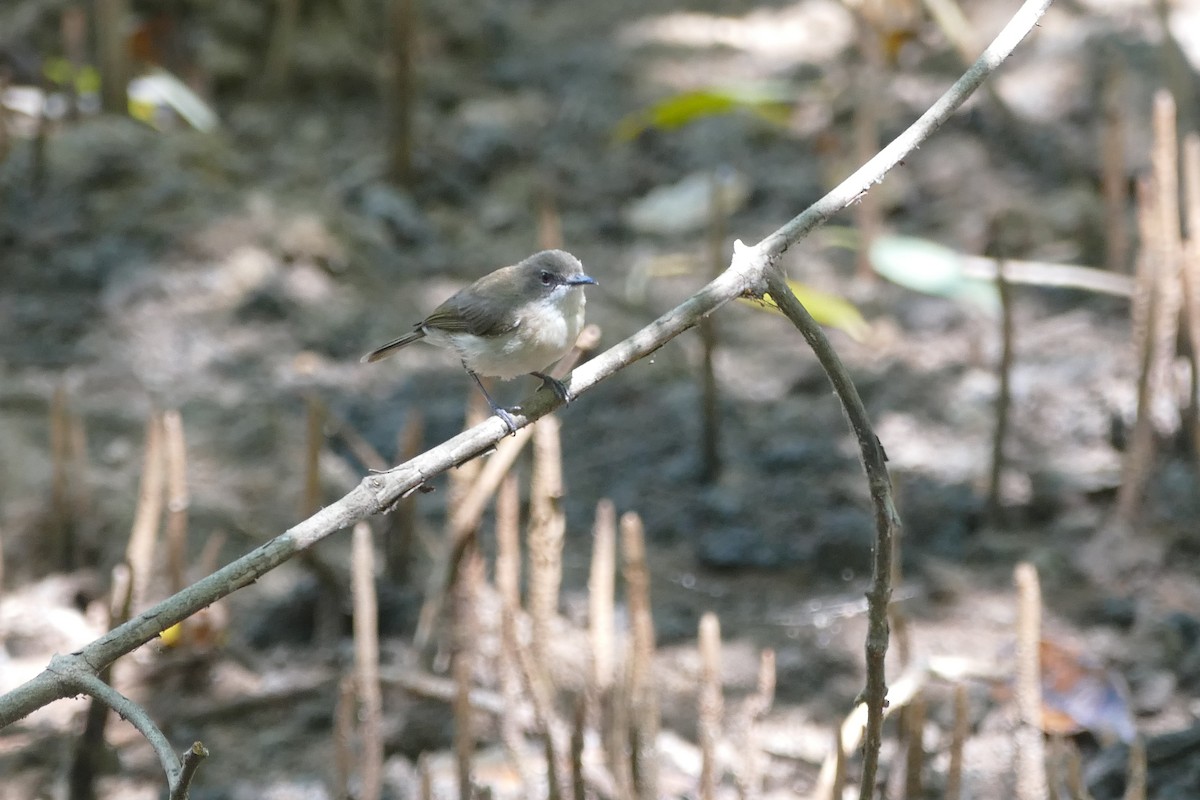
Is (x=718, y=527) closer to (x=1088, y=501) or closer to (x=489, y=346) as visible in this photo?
(x=1088, y=501)

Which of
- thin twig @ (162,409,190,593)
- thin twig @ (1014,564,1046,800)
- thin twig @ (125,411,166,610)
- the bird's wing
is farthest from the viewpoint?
thin twig @ (162,409,190,593)

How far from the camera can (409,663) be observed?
397 cm

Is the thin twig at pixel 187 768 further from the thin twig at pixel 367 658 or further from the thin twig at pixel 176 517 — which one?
the thin twig at pixel 176 517

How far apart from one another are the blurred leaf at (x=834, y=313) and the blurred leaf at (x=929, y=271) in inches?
10.3

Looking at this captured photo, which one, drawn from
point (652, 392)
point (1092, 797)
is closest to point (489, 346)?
point (1092, 797)

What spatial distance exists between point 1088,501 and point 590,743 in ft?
7.14

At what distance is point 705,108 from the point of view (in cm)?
698

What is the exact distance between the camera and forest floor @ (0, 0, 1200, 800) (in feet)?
12.8

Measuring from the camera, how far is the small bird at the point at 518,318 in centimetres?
309

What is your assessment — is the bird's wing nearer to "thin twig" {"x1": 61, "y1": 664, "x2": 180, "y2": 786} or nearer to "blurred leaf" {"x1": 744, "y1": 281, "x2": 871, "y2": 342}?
"thin twig" {"x1": 61, "y1": 664, "x2": 180, "y2": 786}

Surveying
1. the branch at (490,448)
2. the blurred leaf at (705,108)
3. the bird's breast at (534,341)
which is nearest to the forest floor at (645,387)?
the blurred leaf at (705,108)

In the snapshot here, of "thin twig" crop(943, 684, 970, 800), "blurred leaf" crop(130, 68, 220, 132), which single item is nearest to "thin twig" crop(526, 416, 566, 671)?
"thin twig" crop(943, 684, 970, 800)

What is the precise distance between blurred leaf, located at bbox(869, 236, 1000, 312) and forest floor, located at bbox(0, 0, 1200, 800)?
7.3 inches

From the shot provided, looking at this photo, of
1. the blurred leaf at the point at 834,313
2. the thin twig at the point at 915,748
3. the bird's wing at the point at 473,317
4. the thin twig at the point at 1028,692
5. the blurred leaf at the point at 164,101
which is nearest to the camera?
the thin twig at the point at 1028,692
